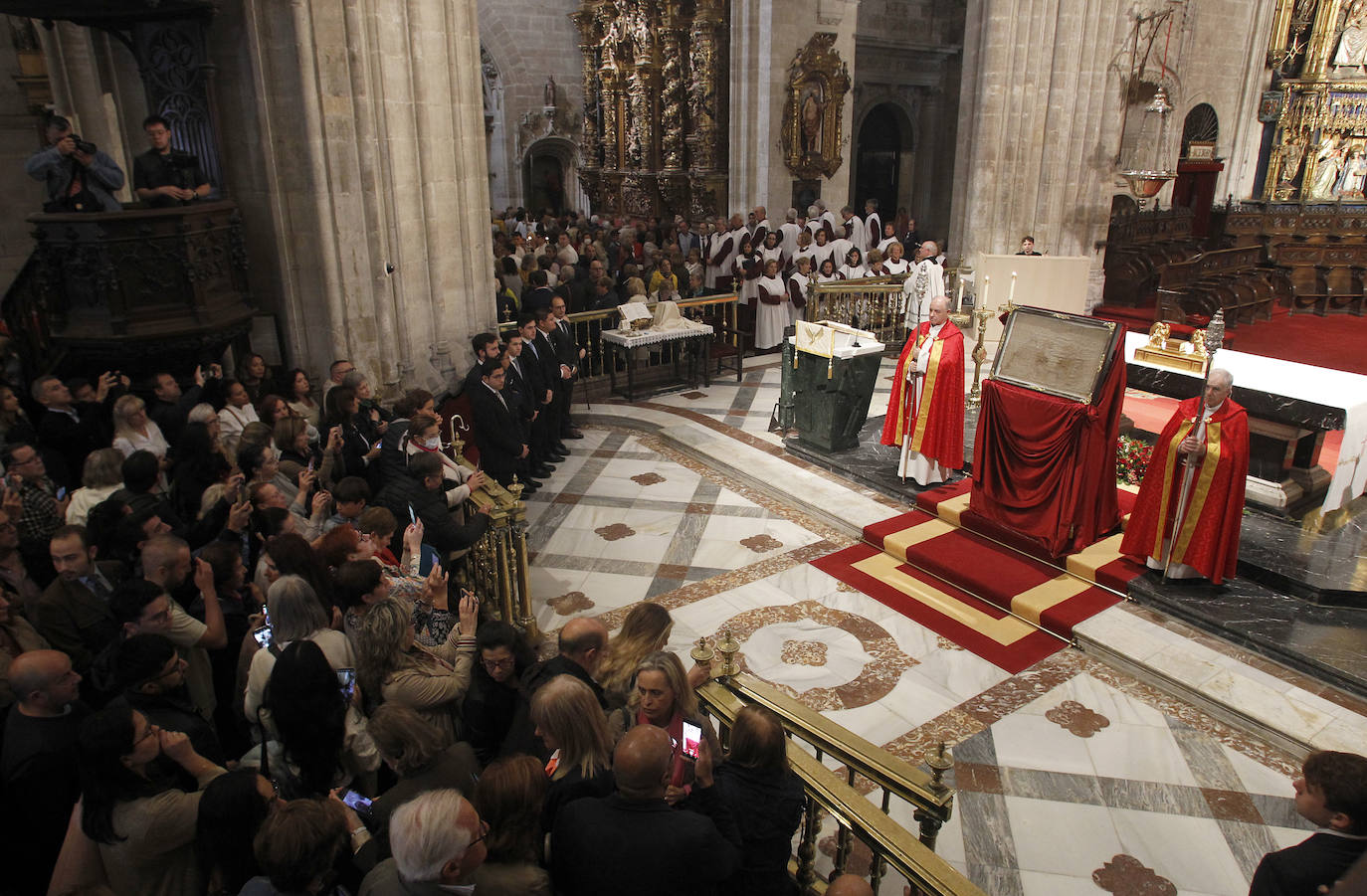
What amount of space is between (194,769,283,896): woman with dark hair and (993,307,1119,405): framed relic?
5.47 metres

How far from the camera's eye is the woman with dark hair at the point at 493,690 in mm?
3256

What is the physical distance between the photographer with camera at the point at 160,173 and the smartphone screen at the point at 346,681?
4358 mm

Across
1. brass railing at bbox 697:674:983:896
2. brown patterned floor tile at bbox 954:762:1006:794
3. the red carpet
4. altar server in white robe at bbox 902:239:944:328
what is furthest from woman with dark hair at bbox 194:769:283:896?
altar server in white robe at bbox 902:239:944:328

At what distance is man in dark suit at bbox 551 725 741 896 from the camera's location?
227 centimetres

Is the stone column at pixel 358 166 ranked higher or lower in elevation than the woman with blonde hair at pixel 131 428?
higher

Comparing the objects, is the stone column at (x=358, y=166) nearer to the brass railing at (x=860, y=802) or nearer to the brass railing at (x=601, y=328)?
the brass railing at (x=601, y=328)

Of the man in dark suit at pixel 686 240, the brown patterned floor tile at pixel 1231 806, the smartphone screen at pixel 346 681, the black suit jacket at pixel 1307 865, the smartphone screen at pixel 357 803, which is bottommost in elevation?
the brown patterned floor tile at pixel 1231 806

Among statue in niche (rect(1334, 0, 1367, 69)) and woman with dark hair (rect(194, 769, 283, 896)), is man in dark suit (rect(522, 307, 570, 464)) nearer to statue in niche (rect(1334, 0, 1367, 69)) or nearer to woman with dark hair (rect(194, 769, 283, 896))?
woman with dark hair (rect(194, 769, 283, 896))

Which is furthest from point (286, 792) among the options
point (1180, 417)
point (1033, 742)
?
point (1180, 417)

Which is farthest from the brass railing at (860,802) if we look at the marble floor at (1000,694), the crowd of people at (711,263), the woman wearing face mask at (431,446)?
the crowd of people at (711,263)

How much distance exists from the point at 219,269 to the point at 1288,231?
1795 cm

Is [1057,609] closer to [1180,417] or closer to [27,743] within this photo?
[1180,417]

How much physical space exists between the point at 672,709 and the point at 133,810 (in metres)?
1.59

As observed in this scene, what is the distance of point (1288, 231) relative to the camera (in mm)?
16406
